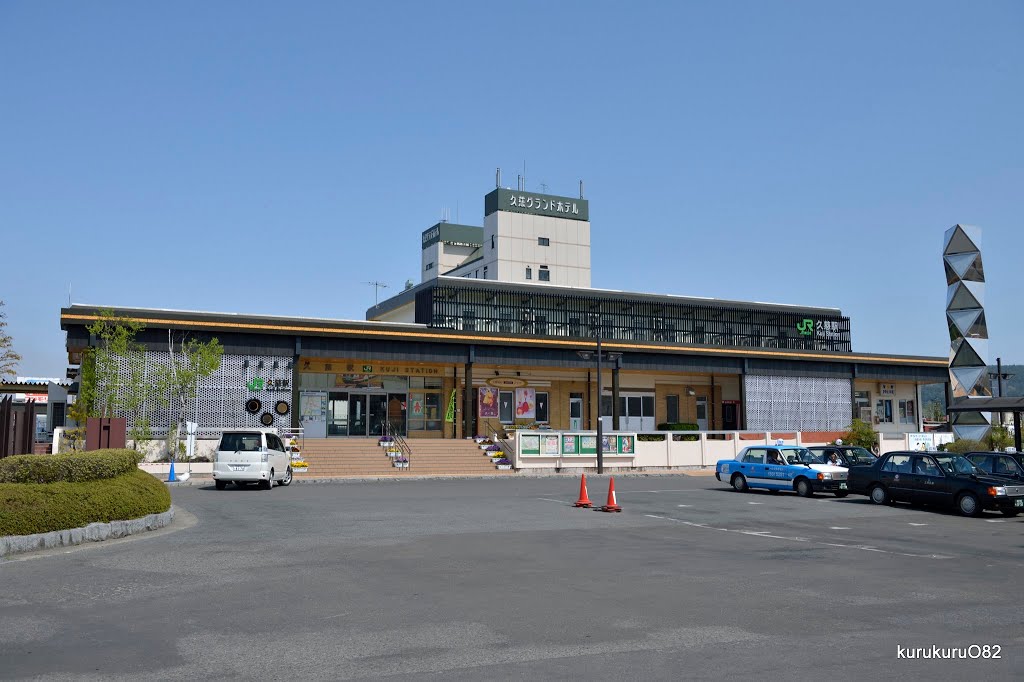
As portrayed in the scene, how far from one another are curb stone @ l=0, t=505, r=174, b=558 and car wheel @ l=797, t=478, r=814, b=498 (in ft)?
61.0

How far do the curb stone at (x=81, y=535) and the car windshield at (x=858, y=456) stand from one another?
2230cm

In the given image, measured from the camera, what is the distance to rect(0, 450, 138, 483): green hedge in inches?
566

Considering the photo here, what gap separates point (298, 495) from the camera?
984 inches

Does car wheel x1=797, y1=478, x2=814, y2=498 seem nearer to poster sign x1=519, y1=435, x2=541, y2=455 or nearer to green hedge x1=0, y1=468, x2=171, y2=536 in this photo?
poster sign x1=519, y1=435, x2=541, y2=455

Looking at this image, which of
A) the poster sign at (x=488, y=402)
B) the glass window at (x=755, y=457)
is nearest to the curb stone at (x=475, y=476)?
the poster sign at (x=488, y=402)

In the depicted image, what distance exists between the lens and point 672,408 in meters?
49.7

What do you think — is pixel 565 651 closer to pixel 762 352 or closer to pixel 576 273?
pixel 762 352

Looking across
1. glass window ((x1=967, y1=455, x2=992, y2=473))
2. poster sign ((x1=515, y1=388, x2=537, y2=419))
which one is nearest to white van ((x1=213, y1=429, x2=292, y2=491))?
poster sign ((x1=515, y1=388, x2=537, y2=419))

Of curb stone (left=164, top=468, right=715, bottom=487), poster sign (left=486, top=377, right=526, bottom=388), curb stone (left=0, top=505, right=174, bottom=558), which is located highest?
poster sign (left=486, top=377, right=526, bottom=388)

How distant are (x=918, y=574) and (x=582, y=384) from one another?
116ft

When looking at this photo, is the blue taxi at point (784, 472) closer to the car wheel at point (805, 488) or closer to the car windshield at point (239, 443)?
the car wheel at point (805, 488)

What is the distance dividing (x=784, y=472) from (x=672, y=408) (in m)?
22.3

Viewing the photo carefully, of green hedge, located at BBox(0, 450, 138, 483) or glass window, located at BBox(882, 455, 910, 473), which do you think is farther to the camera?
glass window, located at BBox(882, 455, 910, 473)

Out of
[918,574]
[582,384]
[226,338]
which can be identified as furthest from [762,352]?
[918,574]
